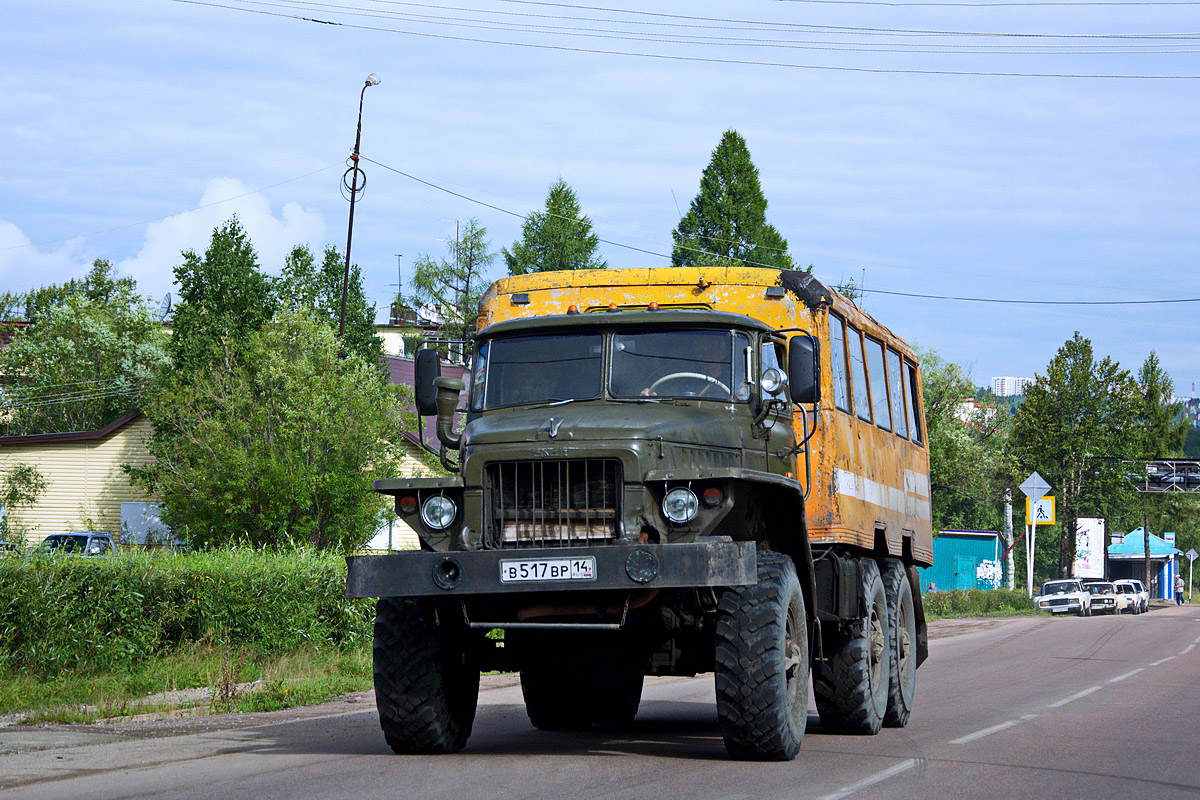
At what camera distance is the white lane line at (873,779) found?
7.96 metres

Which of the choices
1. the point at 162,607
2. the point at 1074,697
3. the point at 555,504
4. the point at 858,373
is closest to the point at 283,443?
the point at 162,607

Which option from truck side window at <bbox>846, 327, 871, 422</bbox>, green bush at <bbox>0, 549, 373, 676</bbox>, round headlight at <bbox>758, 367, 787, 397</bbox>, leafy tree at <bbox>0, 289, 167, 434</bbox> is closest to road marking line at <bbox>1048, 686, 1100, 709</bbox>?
truck side window at <bbox>846, 327, 871, 422</bbox>

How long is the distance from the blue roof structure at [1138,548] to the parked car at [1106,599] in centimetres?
4409

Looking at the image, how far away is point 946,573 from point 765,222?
2094cm

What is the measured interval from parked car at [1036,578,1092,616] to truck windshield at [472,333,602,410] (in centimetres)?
4691

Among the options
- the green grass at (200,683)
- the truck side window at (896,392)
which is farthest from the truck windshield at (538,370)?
the green grass at (200,683)

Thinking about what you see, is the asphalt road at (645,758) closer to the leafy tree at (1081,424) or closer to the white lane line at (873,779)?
the white lane line at (873,779)

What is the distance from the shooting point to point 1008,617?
47344 millimetres

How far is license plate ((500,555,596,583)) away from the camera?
27.8ft

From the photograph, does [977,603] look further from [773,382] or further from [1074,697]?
[773,382]

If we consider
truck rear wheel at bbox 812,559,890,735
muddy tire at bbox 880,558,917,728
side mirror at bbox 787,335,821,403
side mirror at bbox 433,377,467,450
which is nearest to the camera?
side mirror at bbox 787,335,821,403

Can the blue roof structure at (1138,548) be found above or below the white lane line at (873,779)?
below

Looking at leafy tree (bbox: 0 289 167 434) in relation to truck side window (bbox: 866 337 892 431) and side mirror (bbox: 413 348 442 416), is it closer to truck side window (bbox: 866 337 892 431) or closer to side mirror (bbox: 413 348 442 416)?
truck side window (bbox: 866 337 892 431)

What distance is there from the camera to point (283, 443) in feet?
107
